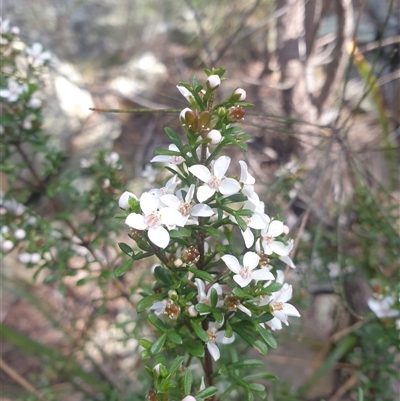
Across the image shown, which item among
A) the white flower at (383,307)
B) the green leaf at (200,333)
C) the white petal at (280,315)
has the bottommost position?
the green leaf at (200,333)

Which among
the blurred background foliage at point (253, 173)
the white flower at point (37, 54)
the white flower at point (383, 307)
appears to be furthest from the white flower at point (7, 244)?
the white flower at point (383, 307)

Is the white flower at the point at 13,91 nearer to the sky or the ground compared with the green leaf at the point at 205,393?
nearer to the sky


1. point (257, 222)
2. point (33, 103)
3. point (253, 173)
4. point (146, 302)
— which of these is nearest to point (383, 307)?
point (257, 222)

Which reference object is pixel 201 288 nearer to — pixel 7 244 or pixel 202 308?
pixel 202 308

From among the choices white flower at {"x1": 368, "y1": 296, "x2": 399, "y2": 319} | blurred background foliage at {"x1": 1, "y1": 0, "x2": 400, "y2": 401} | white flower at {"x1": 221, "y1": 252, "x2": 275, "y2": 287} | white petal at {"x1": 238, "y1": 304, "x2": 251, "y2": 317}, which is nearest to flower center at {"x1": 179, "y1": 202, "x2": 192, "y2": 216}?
white flower at {"x1": 221, "y1": 252, "x2": 275, "y2": 287}

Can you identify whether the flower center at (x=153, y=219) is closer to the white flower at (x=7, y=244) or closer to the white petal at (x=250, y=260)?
the white petal at (x=250, y=260)

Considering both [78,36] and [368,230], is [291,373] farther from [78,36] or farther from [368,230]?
[78,36]

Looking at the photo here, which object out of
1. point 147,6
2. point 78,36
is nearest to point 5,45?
point 78,36
